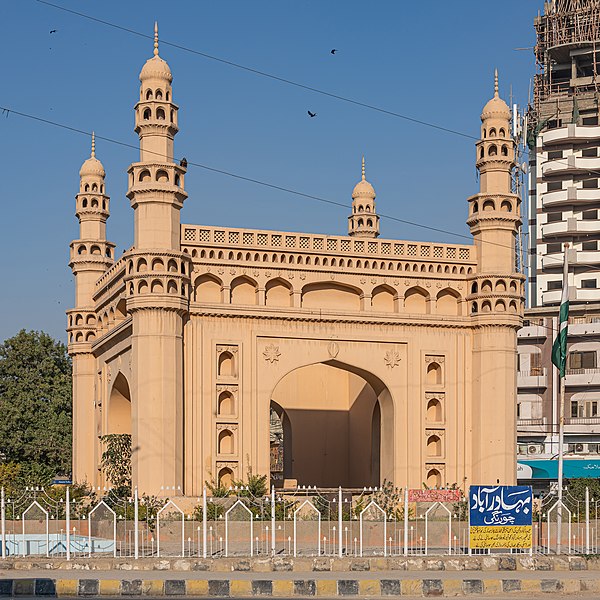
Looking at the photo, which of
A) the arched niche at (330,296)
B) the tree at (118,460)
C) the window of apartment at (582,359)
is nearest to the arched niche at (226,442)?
the tree at (118,460)

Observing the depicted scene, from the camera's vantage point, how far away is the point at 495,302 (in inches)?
1448

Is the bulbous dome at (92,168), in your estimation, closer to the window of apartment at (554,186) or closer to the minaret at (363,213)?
the minaret at (363,213)

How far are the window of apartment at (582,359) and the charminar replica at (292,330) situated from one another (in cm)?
2312

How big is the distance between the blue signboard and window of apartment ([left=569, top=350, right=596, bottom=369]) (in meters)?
37.3

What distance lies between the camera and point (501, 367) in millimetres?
36531

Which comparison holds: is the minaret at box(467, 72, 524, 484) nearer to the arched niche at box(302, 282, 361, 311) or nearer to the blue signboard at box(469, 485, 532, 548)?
the arched niche at box(302, 282, 361, 311)

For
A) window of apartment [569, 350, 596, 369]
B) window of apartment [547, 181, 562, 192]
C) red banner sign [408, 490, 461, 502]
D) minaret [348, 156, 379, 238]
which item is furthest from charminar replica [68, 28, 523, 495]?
window of apartment [547, 181, 562, 192]

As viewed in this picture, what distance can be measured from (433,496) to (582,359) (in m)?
27.4

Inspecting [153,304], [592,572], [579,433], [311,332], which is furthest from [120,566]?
[579,433]

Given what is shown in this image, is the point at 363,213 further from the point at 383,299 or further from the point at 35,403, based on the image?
the point at 35,403

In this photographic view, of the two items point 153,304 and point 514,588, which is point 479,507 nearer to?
point 514,588

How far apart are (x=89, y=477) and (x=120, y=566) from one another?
66.8 ft

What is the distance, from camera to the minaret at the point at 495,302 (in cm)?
3631

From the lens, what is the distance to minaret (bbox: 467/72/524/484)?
36312mm
